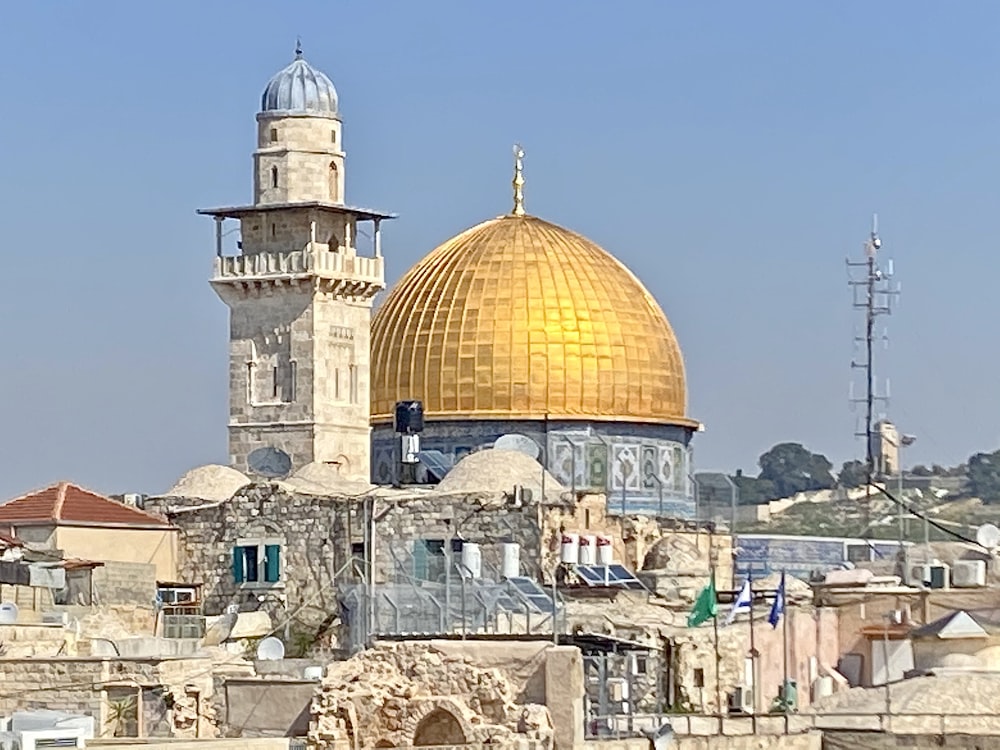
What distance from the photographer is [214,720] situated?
105ft

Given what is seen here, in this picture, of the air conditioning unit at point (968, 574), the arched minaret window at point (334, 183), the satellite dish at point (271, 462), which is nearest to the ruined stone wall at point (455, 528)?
the air conditioning unit at point (968, 574)

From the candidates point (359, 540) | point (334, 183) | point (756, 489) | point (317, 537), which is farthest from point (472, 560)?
point (756, 489)

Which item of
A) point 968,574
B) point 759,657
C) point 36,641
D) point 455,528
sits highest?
point 455,528

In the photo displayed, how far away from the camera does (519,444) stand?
55.9m

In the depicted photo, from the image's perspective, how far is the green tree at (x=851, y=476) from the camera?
65.8m

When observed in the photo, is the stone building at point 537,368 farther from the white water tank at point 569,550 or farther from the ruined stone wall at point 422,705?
the ruined stone wall at point 422,705

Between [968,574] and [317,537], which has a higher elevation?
[317,537]

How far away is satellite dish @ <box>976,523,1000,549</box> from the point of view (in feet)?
→ 148

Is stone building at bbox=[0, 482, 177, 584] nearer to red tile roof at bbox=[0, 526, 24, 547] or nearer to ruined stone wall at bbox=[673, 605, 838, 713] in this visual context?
red tile roof at bbox=[0, 526, 24, 547]

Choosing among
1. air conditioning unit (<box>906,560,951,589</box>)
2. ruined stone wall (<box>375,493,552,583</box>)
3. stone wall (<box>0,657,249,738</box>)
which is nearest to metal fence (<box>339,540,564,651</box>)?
ruined stone wall (<box>375,493,552,583</box>)

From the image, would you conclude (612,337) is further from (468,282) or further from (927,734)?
(927,734)

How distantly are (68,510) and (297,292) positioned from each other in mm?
9797

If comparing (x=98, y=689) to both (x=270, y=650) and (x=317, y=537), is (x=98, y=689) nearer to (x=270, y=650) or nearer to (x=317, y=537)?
(x=270, y=650)

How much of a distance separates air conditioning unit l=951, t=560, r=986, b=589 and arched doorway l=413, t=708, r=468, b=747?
15.0 m
